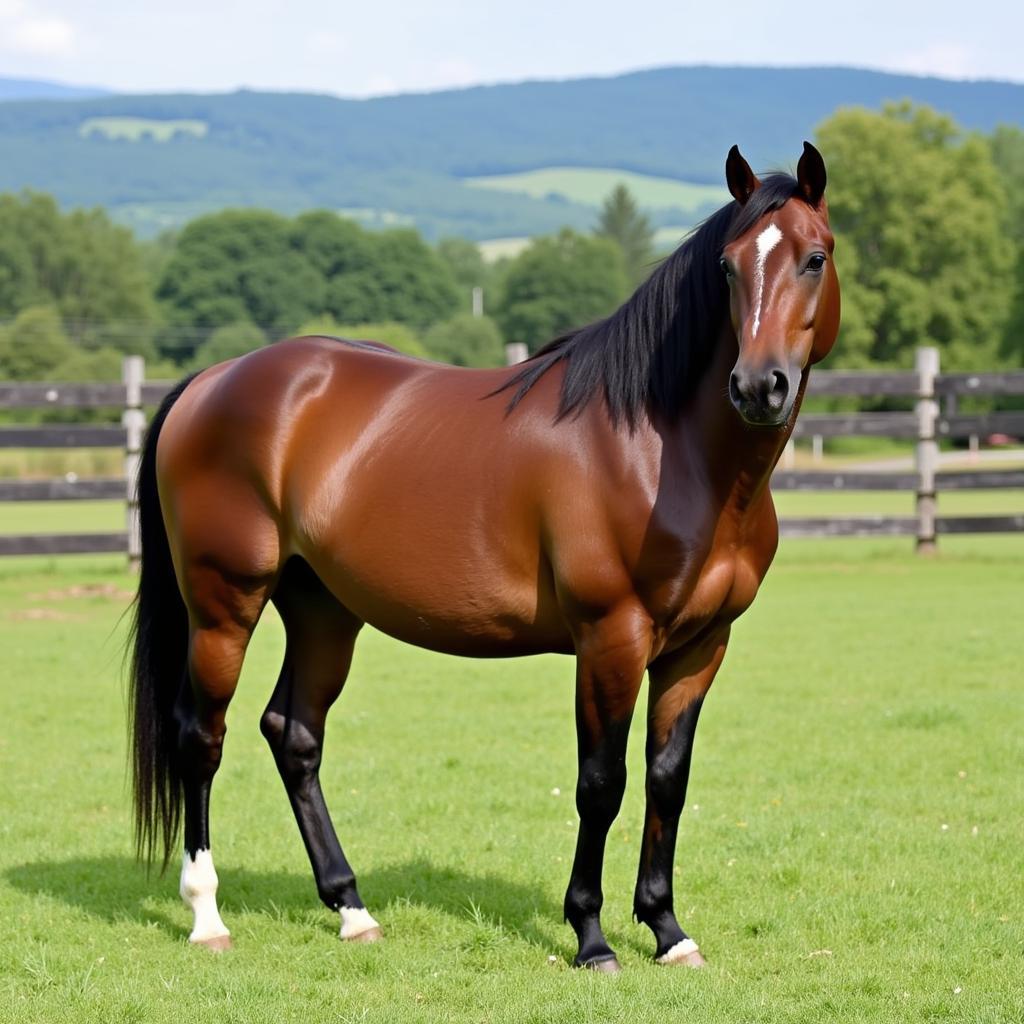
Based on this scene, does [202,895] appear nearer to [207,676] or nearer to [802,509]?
[207,676]

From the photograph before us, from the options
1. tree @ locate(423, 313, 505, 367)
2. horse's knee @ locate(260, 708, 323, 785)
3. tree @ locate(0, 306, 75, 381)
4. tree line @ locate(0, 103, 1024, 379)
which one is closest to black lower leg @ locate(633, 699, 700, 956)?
horse's knee @ locate(260, 708, 323, 785)

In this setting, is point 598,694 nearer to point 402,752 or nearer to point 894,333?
point 402,752

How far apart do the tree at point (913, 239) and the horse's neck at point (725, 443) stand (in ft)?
191

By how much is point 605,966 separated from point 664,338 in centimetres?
205

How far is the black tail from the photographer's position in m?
5.48

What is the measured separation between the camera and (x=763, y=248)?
425 centimetres

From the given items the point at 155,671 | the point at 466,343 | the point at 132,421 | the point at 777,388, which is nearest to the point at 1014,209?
the point at 466,343

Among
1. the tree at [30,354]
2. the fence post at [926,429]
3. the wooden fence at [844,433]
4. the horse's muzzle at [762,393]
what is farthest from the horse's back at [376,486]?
the tree at [30,354]

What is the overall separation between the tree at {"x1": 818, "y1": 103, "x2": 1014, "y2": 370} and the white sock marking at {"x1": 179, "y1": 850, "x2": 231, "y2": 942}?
191ft

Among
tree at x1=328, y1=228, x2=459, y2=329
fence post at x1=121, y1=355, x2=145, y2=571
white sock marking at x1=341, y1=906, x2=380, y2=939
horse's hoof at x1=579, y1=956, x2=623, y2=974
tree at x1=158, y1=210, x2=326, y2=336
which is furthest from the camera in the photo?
tree at x1=328, y1=228, x2=459, y2=329

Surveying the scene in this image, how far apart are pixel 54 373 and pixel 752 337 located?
7600 centimetres

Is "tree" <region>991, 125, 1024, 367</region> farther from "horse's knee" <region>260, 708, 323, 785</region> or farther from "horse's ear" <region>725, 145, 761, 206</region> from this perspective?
"horse's ear" <region>725, 145, 761, 206</region>

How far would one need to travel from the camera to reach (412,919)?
523cm

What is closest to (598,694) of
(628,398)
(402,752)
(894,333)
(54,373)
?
(628,398)
